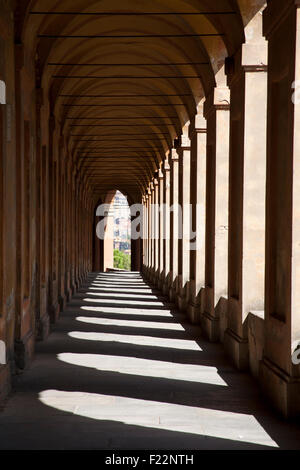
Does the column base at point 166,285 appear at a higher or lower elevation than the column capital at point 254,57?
lower

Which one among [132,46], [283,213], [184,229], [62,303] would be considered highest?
[132,46]

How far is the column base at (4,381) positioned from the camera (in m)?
9.65

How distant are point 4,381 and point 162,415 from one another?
233 cm

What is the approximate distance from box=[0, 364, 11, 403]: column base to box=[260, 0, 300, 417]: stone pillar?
3.43 m

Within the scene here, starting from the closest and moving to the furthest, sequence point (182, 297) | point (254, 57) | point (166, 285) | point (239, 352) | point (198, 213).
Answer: point (239, 352) → point (254, 57) → point (198, 213) → point (182, 297) → point (166, 285)

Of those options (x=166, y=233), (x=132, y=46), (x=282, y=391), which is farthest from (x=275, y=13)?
(x=166, y=233)

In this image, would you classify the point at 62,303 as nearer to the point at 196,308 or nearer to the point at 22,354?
the point at 196,308

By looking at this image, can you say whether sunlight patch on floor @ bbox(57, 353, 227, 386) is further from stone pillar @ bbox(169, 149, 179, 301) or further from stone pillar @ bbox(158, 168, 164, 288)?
stone pillar @ bbox(158, 168, 164, 288)

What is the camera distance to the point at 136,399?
973 centimetres

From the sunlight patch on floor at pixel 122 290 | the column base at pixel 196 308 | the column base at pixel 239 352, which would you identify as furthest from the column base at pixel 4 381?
the sunlight patch on floor at pixel 122 290

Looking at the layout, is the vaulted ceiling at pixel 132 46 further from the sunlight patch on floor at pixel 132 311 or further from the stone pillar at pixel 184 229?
the sunlight patch on floor at pixel 132 311

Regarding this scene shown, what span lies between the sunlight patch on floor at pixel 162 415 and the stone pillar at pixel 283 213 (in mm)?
730

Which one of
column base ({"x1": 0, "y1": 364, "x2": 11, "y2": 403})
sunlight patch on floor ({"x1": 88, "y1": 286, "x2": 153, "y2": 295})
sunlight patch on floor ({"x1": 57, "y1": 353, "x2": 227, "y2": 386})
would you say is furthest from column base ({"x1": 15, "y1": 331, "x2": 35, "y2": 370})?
sunlight patch on floor ({"x1": 88, "y1": 286, "x2": 153, "y2": 295})
